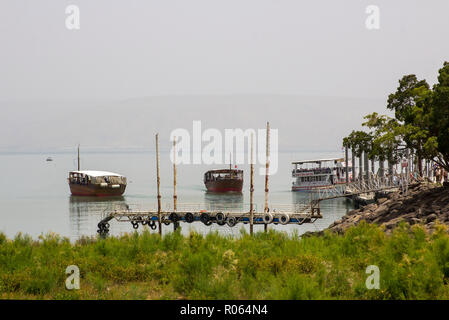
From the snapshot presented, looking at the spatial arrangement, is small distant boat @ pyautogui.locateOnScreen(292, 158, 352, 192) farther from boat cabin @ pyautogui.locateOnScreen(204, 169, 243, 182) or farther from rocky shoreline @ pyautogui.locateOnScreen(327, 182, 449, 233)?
rocky shoreline @ pyautogui.locateOnScreen(327, 182, 449, 233)

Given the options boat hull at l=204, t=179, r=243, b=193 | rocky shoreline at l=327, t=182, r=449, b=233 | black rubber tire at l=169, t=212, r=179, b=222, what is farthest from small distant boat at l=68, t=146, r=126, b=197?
rocky shoreline at l=327, t=182, r=449, b=233

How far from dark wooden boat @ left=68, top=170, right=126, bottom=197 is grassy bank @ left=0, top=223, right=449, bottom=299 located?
284 ft

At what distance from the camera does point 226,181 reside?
110 m

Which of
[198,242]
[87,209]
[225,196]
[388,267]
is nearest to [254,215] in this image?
[198,242]

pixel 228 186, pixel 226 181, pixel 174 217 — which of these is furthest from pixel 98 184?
pixel 174 217

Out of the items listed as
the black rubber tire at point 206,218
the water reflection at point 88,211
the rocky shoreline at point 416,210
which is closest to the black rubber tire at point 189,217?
the black rubber tire at point 206,218

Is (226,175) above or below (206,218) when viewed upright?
above

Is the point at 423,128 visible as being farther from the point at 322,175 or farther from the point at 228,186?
the point at 228,186

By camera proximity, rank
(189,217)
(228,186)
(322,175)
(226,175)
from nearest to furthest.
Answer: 1. (189,217)
2. (322,175)
3. (228,186)
4. (226,175)

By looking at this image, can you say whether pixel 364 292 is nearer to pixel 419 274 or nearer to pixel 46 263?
pixel 419 274

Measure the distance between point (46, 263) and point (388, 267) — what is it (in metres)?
9.33

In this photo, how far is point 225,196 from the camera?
344ft

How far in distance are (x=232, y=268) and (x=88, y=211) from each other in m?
72.2

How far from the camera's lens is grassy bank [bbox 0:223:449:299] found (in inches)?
428
